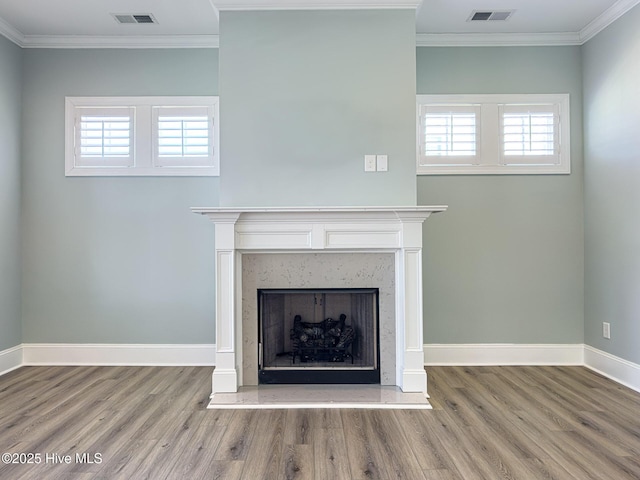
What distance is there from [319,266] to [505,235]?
1.77 metres

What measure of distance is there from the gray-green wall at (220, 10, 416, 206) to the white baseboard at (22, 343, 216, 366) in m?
1.51

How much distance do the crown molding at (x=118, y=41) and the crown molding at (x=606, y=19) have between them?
3.19 m

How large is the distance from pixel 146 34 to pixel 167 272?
210 cm

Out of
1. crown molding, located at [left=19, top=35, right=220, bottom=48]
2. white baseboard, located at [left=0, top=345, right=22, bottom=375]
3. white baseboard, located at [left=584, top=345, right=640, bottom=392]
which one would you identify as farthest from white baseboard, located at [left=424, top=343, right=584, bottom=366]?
white baseboard, located at [left=0, top=345, right=22, bottom=375]

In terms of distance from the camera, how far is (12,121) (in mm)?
3592

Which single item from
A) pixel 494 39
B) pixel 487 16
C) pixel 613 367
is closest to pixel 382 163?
pixel 487 16

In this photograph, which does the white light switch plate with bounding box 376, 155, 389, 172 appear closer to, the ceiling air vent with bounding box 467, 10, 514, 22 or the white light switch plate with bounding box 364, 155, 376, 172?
the white light switch plate with bounding box 364, 155, 376, 172

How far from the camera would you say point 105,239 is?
371 centimetres

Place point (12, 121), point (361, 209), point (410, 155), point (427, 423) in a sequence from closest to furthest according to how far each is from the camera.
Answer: point (427, 423) < point (361, 209) < point (410, 155) < point (12, 121)

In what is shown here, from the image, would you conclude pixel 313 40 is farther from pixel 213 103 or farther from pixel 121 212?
pixel 121 212

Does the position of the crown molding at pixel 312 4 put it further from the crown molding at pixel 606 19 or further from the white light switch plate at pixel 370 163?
the crown molding at pixel 606 19

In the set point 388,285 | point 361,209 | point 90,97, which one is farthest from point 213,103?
point 388,285

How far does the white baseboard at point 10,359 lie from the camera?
136 inches

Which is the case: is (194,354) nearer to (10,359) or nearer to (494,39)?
(10,359)
